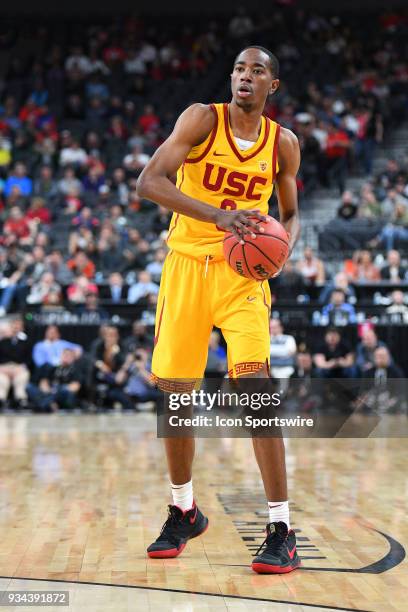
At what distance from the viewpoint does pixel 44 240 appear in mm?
16703

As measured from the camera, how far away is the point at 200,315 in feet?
16.3

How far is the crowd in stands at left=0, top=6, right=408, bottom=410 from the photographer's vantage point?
45.9ft

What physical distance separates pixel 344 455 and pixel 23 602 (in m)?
5.70

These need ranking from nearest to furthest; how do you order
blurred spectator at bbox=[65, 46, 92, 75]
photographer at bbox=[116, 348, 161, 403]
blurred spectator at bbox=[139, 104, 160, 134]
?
1. photographer at bbox=[116, 348, 161, 403]
2. blurred spectator at bbox=[139, 104, 160, 134]
3. blurred spectator at bbox=[65, 46, 92, 75]

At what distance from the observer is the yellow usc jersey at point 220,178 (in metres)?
4.98

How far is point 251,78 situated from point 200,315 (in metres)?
1.13

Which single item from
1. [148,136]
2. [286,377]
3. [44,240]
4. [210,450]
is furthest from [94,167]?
[210,450]

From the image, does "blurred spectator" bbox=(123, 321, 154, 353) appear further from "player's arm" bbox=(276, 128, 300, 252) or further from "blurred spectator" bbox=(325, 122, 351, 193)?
"player's arm" bbox=(276, 128, 300, 252)

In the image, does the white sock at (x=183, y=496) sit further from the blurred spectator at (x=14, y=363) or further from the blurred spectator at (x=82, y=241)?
the blurred spectator at (x=82, y=241)

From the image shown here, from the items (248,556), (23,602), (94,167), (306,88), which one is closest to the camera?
(23,602)

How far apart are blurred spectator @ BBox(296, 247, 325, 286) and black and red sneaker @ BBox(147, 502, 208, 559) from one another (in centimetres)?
1008

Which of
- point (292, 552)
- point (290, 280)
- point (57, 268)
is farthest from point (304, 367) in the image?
point (292, 552)

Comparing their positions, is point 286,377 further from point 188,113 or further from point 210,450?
point 188,113

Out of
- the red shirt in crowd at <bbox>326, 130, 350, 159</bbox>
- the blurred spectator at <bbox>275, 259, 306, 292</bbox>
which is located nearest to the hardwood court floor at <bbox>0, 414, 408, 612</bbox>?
the blurred spectator at <bbox>275, 259, 306, 292</bbox>
